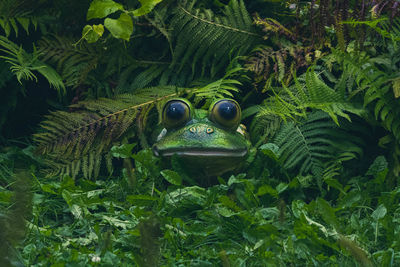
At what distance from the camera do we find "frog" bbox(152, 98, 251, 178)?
304 centimetres

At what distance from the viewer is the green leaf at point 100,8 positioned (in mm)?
3549

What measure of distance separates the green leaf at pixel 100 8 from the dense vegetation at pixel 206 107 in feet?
0.04

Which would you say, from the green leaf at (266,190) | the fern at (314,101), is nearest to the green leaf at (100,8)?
the fern at (314,101)

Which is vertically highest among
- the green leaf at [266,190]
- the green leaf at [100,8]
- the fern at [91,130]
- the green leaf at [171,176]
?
the green leaf at [100,8]

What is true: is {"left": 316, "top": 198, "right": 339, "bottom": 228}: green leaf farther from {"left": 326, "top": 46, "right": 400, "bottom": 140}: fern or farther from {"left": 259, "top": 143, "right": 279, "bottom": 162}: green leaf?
{"left": 326, "top": 46, "right": 400, "bottom": 140}: fern

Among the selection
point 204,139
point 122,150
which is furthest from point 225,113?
point 122,150

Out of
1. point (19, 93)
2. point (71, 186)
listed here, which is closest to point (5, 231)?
point (71, 186)

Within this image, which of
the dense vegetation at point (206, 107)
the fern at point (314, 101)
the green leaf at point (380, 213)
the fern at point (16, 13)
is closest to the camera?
the dense vegetation at point (206, 107)

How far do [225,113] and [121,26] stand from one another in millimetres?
904

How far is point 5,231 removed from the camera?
1.44 m

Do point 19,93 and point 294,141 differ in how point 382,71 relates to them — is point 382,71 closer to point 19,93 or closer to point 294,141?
point 294,141

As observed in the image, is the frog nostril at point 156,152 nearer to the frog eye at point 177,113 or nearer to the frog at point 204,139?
the frog at point 204,139

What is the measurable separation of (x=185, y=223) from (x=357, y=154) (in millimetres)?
1258

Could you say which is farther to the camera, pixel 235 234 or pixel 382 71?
pixel 382 71
